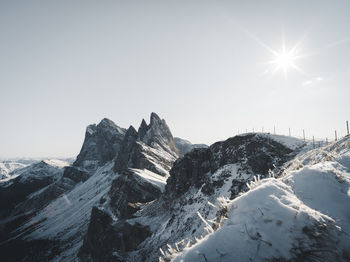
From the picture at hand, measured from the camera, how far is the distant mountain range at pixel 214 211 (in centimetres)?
403

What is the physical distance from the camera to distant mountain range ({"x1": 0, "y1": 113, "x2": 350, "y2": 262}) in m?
4.03

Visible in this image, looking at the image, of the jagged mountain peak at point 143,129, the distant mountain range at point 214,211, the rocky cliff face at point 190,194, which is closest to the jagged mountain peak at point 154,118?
the jagged mountain peak at point 143,129

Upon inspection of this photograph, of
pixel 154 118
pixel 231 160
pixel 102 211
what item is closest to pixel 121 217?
pixel 102 211

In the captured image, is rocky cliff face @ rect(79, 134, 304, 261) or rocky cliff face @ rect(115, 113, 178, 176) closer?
rocky cliff face @ rect(79, 134, 304, 261)

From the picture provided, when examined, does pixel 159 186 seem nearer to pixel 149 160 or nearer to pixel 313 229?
pixel 149 160

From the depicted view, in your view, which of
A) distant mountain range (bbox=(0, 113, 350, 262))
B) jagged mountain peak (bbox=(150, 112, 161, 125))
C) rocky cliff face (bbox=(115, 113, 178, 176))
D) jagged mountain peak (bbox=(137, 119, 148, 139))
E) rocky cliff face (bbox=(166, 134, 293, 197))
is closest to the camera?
distant mountain range (bbox=(0, 113, 350, 262))

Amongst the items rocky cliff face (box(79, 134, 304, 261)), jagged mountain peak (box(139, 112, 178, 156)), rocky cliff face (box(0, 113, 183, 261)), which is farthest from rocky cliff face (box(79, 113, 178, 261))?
jagged mountain peak (box(139, 112, 178, 156))

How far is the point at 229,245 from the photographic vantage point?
400cm

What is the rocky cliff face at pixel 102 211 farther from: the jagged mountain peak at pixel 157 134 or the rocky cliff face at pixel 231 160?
the rocky cliff face at pixel 231 160

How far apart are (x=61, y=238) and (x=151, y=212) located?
9756 cm

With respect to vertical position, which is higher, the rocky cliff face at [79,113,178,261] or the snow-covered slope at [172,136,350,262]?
the snow-covered slope at [172,136,350,262]

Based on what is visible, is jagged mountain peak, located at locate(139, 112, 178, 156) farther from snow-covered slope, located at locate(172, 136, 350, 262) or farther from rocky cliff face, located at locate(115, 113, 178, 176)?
snow-covered slope, located at locate(172, 136, 350, 262)

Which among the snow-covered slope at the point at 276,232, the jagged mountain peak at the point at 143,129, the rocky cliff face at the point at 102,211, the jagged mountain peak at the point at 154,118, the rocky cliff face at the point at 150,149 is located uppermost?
the jagged mountain peak at the point at 154,118

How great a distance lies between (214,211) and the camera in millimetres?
37281
